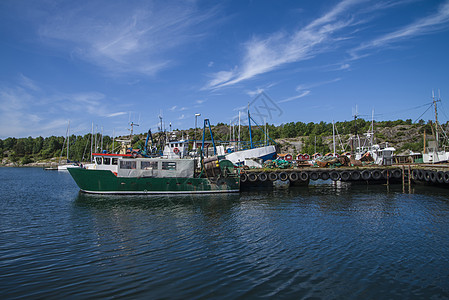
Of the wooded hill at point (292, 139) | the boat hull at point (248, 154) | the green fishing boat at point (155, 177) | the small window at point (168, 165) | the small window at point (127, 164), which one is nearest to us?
the small window at point (127, 164)

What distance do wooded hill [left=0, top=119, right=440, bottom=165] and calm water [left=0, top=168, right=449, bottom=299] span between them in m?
79.7

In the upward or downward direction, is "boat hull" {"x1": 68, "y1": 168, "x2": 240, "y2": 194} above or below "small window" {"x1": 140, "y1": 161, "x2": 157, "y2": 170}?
below

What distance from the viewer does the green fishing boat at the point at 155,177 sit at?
101ft

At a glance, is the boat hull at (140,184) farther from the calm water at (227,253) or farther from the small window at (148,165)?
the calm water at (227,253)

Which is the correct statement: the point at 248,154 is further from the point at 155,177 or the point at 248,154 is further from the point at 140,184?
the point at 140,184

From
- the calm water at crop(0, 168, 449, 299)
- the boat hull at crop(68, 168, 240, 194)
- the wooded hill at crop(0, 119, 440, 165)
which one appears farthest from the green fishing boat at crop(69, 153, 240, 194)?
the wooded hill at crop(0, 119, 440, 165)

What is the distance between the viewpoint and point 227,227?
16672mm

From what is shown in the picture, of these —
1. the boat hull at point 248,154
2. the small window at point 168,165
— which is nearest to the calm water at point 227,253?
the small window at point 168,165

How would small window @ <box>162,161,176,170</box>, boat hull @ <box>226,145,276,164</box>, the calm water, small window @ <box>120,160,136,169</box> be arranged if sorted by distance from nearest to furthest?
the calm water
small window @ <box>120,160,136,169</box>
small window @ <box>162,161,176,170</box>
boat hull @ <box>226,145,276,164</box>

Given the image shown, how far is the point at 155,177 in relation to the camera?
31109 millimetres

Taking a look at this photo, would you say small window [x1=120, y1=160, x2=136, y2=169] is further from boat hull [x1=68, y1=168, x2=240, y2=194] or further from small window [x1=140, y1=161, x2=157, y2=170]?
boat hull [x1=68, y1=168, x2=240, y2=194]

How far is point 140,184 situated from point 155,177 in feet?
6.35

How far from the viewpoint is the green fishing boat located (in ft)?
101

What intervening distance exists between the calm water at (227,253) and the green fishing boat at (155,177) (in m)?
9.19
